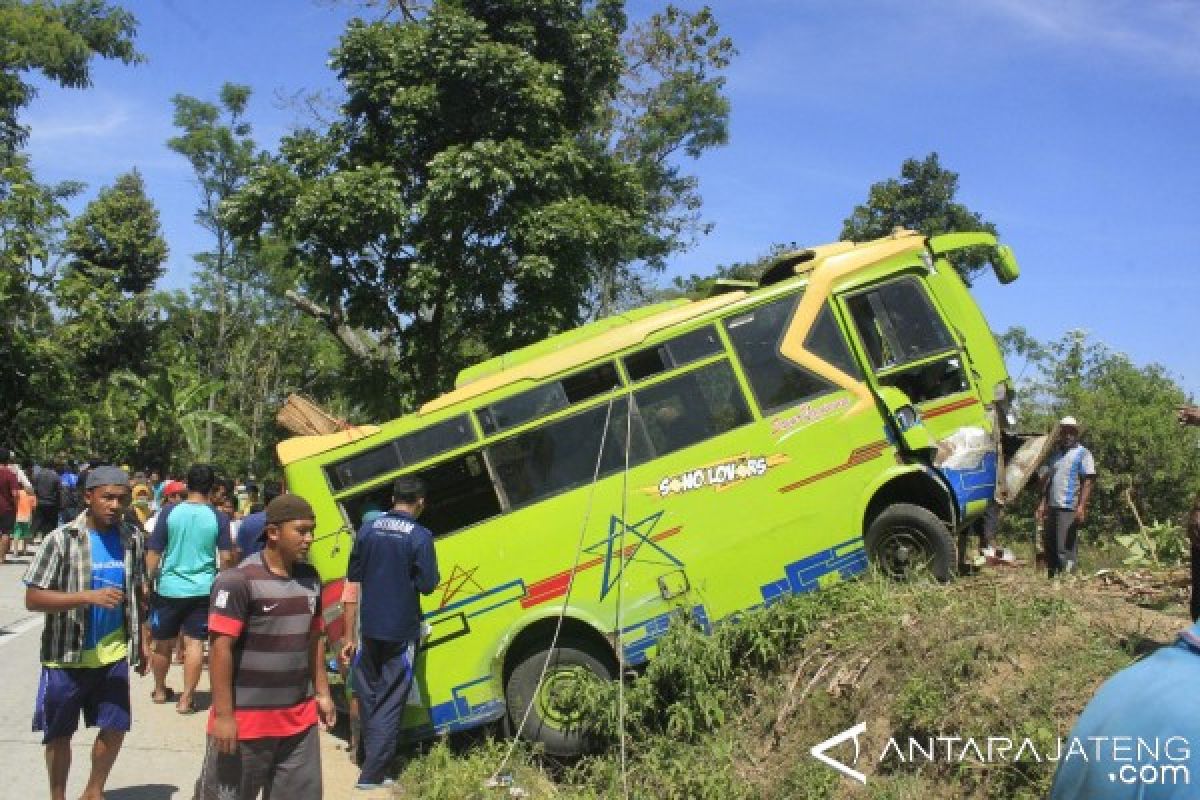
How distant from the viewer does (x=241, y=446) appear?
44.8 m

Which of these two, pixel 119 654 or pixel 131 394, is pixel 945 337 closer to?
pixel 119 654

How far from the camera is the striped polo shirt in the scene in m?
4.48

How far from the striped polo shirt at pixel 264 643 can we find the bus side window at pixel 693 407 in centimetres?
361

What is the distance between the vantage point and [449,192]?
13.3m

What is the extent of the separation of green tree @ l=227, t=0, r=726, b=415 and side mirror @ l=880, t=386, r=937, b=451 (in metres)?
6.78

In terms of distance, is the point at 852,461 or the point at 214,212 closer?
the point at 852,461

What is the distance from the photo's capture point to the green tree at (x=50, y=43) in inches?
945

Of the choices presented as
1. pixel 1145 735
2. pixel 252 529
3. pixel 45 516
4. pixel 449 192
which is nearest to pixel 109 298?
pixel 45 516

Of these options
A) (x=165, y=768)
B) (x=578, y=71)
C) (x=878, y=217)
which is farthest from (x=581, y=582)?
(x=878, y=217)

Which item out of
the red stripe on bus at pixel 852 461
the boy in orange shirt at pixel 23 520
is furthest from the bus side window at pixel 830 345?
the boy in orange shirt at pixel 23 520

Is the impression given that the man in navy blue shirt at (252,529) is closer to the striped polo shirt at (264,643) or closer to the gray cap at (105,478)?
the gray cap at (105,478)

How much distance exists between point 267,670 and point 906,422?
16.9 feet

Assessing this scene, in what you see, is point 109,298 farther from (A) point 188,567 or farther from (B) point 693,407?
(B) point 693,407

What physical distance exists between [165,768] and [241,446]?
40282 millimetres
